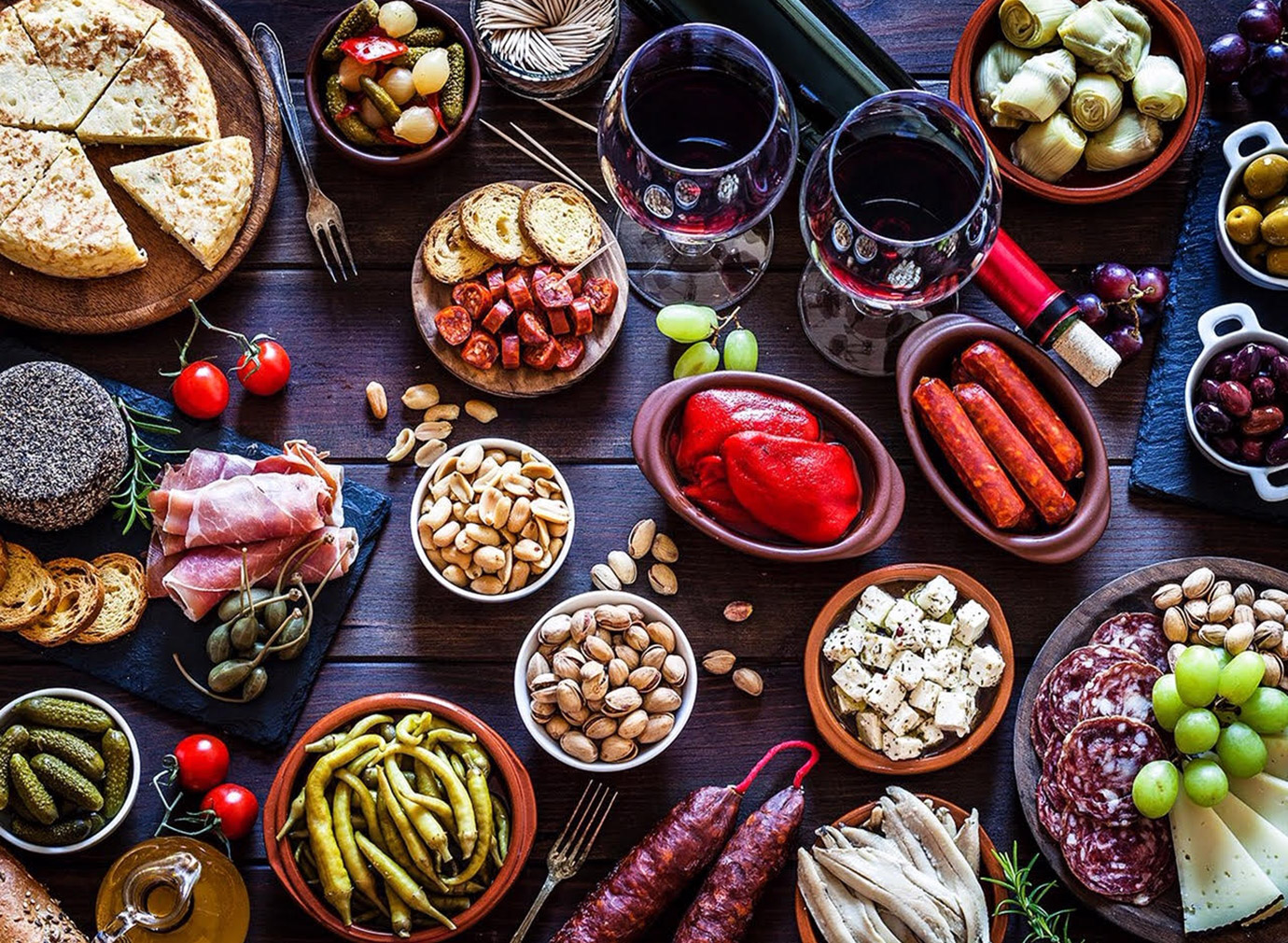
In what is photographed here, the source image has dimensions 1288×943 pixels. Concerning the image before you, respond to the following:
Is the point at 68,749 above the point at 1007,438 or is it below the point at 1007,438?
below

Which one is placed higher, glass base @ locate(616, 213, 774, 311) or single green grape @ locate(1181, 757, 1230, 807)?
glass base @ locate(616, 213, 774, 311)

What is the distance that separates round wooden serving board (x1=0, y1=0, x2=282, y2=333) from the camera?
1981 millimetres

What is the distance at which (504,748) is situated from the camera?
6.22 ft

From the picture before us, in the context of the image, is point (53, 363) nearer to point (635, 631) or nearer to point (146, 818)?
point (146, 818)

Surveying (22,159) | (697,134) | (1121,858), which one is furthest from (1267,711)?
(22,159)

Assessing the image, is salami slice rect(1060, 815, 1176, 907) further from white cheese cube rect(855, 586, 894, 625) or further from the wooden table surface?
white cheese cube rect(855, 586, 894, 625)

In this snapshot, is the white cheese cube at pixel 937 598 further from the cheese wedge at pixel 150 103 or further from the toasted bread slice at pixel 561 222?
the cheese wedge at pixel 150 103

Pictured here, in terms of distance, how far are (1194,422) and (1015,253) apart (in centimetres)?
39

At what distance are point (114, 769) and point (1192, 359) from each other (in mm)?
1775

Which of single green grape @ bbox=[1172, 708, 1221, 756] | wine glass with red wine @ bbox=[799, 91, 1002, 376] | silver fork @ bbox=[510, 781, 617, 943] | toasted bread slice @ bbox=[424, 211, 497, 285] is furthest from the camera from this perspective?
toasted bread slice @ bbox=[424, 211, 497, 285]

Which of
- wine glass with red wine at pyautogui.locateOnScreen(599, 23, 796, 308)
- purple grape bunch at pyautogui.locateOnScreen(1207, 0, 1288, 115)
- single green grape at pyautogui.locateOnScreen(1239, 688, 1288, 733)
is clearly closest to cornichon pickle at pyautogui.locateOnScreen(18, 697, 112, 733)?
wine glass with red wine at pyautogui.locateOnScreen(599, 23, 796, 308)

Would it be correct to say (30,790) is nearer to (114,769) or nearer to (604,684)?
(114,769)

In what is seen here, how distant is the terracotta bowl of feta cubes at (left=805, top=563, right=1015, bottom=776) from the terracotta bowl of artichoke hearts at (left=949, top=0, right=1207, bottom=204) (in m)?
0.65

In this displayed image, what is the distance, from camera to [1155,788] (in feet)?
5.91
